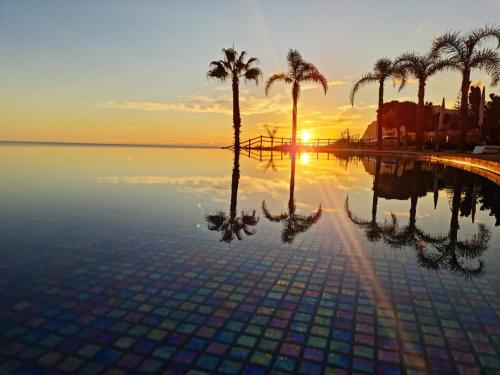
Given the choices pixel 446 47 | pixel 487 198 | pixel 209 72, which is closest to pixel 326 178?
pixel 487 198

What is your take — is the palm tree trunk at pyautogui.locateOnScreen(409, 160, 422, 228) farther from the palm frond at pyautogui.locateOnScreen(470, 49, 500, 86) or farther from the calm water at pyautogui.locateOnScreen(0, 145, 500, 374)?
the palm frond at pyautogui.locateOnScreen(470, 49, 500, 86)

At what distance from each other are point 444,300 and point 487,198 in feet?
25.2

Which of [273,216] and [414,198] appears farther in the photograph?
[414,198]

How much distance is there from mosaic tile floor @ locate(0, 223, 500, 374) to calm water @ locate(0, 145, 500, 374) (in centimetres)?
2

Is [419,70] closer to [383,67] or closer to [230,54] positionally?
[383,67]

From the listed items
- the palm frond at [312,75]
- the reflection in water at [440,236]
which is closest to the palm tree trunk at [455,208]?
the reflection in water at [440,236]

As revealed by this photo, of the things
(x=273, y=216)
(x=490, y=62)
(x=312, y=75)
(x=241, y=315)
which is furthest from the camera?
(x=312, y=75)

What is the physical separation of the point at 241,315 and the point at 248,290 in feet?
1.86

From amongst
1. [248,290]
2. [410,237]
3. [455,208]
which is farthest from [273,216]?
[455,208]

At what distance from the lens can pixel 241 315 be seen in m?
3.38

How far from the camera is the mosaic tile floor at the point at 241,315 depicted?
2.71 meters

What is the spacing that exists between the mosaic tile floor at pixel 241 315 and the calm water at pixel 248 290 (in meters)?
0.02

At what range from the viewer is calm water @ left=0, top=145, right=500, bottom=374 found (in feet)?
9.12

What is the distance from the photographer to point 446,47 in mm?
24172
